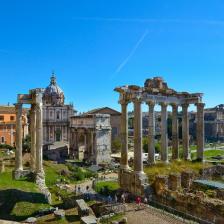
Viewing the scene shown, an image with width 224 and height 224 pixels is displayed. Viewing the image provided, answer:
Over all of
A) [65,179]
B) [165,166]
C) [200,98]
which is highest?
[200,98]

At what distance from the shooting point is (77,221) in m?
16.3

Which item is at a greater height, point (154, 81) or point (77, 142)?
point (154, 81)

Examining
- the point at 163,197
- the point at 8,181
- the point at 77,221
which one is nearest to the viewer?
the point at 77,221

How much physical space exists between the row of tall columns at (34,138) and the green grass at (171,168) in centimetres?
778

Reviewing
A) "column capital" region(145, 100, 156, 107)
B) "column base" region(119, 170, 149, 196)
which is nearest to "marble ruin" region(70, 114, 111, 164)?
"column capital" region(145, 100, 156, 107)

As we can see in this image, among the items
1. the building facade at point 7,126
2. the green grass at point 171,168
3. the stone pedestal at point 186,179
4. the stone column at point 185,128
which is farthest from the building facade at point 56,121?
the stone pedestal at point 186,179

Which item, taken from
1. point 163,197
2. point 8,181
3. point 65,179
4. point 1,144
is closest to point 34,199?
point 8,181

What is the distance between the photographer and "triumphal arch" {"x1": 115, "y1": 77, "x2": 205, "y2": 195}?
70.7ft

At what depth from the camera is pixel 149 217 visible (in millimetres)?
16547

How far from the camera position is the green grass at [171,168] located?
72.9ft

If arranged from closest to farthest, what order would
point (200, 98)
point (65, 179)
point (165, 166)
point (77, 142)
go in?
point (165, 166), point (200, 98), point (65, 179), point (77, 142)

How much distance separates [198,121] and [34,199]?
14.5 meters

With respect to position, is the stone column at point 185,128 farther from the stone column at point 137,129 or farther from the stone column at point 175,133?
the stone column at point 137,129

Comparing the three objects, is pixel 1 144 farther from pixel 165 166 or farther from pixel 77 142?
pixel 165 166
